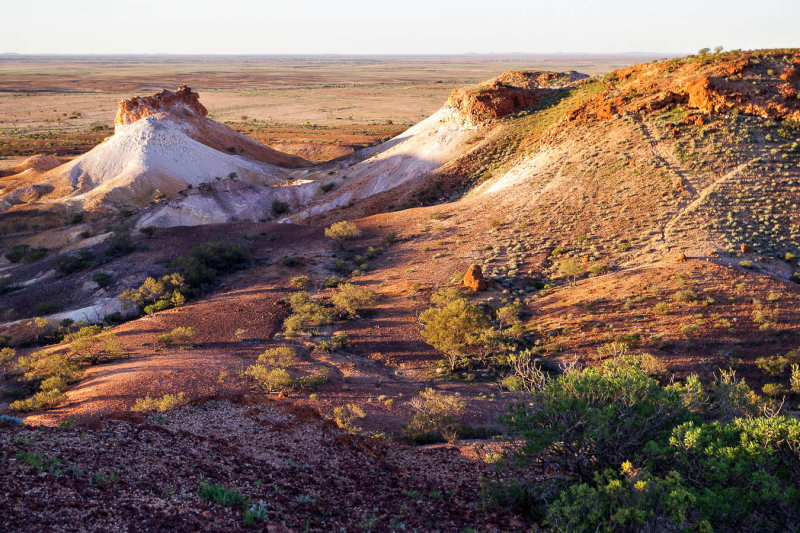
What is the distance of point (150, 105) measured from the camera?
46844mm

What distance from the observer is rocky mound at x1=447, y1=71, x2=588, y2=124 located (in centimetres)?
3731

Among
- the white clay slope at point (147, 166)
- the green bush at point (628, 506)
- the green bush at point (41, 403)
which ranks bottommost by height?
the green bush at point (41, 403)

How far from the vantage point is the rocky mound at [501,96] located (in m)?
37.3

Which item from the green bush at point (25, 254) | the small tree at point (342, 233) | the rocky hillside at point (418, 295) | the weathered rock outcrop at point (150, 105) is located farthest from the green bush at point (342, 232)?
the weathered rock outcrop at point (150, 105)

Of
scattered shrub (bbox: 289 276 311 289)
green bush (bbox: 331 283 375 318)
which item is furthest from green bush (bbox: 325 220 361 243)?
green bush (bbox: 331 283 375 318)

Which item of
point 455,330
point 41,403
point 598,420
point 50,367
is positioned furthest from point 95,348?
point 598,420

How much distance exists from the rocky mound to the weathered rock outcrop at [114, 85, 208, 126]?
83.3 ft

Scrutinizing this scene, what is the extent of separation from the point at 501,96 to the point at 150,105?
3024cm

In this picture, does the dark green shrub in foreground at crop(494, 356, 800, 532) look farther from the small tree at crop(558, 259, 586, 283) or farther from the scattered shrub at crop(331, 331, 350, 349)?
the small tree at crop(558, 259, 586, 283)

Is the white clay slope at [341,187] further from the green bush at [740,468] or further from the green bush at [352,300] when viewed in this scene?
the green bush at [740,468]

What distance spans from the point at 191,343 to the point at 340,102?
10754cm

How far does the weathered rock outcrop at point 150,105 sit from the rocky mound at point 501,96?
25375mm

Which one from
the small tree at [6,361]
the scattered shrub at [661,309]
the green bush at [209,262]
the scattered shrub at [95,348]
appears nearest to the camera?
the scattered shrub at [95,348]

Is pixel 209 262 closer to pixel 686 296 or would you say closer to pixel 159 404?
pixel 159 404
